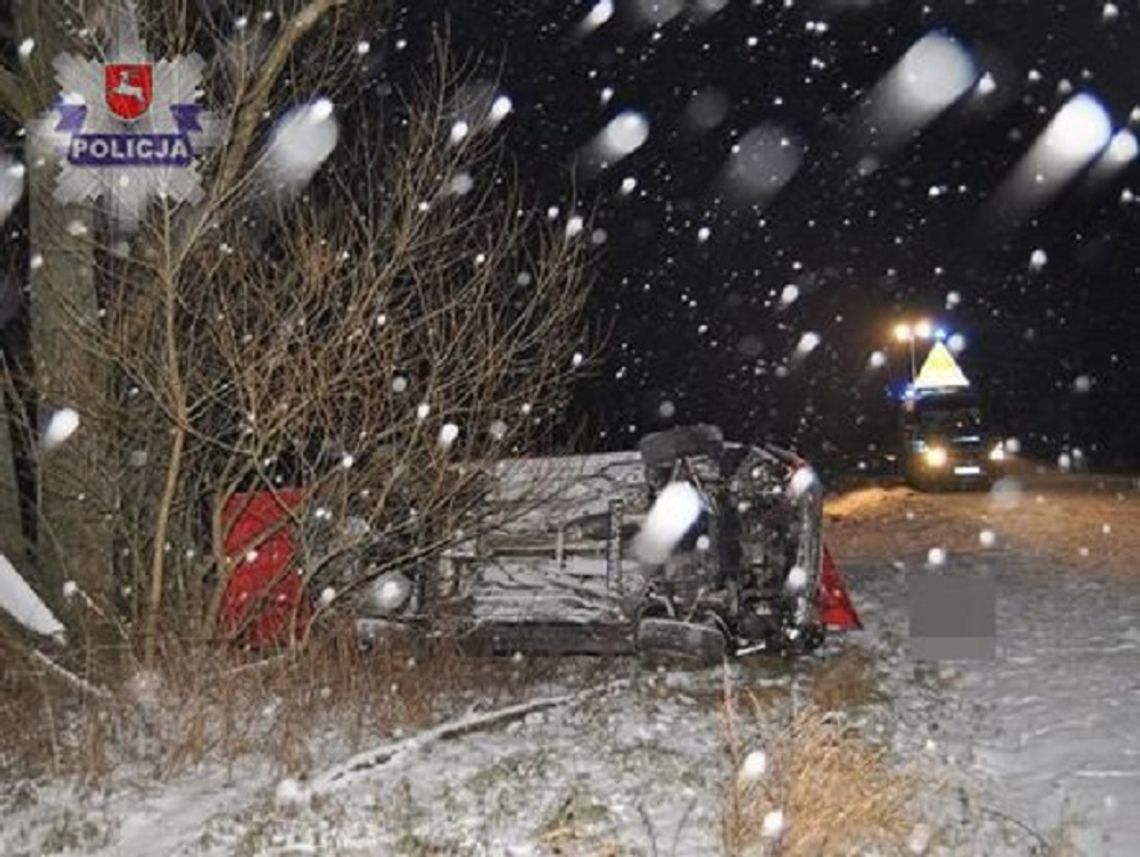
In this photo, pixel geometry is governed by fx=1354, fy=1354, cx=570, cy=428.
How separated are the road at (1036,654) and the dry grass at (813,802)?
114cm

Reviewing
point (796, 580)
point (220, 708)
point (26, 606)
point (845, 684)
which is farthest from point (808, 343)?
point (220, 708)

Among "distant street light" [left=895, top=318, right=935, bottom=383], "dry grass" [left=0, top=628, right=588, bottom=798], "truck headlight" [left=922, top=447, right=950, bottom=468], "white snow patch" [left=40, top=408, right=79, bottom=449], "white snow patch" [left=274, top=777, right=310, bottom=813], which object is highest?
"distant street light" [left=895, top=318, right=935, bottom=383]

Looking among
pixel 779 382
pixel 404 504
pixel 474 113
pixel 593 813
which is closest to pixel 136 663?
pixel 404 504

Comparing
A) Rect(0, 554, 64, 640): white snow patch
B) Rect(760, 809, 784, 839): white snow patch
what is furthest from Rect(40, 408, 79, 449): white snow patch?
Rect(760, 809, 784, 839): white snow patch

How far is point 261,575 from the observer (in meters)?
10.0

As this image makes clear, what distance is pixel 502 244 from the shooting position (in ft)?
32.2

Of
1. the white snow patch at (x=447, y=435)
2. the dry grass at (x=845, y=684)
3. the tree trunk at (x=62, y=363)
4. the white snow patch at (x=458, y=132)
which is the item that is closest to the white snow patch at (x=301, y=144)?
the white snow patch at (x=458, y=132)

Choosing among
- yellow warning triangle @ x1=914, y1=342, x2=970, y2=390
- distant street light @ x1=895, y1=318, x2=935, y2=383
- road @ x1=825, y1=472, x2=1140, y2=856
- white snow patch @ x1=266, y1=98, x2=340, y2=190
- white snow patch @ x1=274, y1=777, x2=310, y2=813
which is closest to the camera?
white snow patch @ x1=274, y1=777, x2=310, y2=813

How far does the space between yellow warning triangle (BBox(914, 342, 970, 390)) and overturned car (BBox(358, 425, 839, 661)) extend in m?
19.4

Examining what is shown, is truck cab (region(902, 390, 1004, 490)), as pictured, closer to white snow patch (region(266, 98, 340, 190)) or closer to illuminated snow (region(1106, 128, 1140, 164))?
illuminated snow (region(1106, 128, 1140, 164))

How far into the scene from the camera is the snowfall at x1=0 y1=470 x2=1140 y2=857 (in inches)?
264

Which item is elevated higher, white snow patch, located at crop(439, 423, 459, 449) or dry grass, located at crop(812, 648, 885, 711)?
white snow patch, located at crop(439, 423, 459, 449)

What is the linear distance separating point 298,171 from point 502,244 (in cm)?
166

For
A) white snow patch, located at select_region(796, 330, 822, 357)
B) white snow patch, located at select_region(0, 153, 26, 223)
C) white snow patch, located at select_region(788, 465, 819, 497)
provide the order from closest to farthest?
white snow patch, located at select_region(788, 465, 819, 497)
white snow patch, located at select_region(0, 153, 26, 223)
white snow patch, located at select_region(796, 330, 822, 357)
